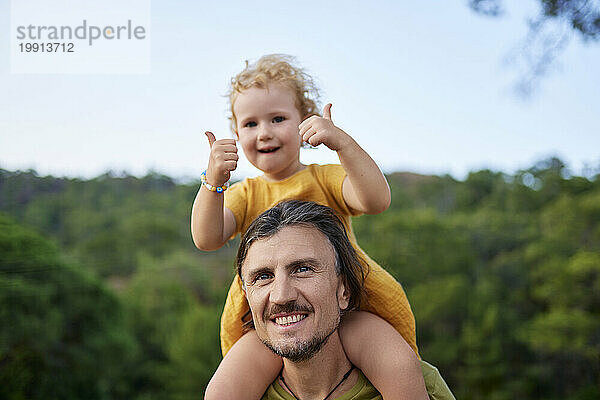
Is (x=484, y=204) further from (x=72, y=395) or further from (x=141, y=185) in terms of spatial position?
(x=72, y=395)

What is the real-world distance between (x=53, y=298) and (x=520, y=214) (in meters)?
19.4

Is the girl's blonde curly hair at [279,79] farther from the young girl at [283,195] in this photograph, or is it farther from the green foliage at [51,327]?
the green foliage at [51,327]

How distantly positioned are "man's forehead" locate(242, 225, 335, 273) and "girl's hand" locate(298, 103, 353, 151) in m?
0.26

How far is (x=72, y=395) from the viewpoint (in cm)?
2106

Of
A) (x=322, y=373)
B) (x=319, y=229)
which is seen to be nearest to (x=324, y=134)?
(x=319, y=229)

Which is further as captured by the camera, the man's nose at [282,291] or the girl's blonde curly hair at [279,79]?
the girl's blonde curly hair at [279,79]

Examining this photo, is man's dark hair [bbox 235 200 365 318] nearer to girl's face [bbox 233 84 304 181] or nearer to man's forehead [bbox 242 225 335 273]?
man's forehead [bbox 242 225 335 273]

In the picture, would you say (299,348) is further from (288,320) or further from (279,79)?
(279,79)

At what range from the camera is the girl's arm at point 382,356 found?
1826mm

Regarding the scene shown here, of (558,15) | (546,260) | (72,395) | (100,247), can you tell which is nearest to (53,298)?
(72,395)

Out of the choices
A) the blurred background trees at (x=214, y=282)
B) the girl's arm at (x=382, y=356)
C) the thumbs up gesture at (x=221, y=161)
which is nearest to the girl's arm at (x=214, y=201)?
the thumbs up gesture at (x=221, y=161)

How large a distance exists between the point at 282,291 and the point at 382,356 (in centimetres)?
38

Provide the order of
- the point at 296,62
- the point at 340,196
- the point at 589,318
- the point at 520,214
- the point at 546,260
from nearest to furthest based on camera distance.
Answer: the point at 340,196 → the point at 296,62 → the point at 589,318 → the point at 546,260 → the point at 520,214

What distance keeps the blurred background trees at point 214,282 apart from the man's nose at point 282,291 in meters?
18.8
